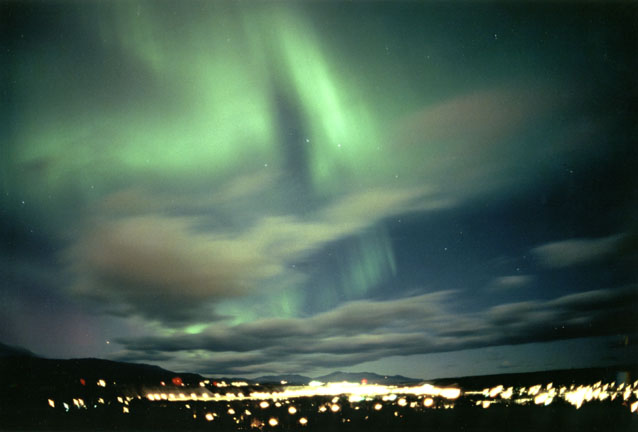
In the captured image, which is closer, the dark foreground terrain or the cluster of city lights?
the dark foreground terrain

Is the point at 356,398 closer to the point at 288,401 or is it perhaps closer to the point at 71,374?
the point at 288,401

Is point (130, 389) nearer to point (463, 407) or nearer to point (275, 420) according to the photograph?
point (275, 420)

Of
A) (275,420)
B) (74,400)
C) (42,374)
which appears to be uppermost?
(42,374)

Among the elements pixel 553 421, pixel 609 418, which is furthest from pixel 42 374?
pixel 609 418

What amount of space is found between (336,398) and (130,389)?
159 feet

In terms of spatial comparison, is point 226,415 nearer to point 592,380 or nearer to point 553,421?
point 553,421

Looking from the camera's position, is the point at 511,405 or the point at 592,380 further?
the point at 592,380

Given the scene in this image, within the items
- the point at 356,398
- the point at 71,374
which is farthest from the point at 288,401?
the point at 71,374

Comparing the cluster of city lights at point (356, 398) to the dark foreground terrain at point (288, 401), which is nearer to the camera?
the dark foreground terrain at point (288, 401)

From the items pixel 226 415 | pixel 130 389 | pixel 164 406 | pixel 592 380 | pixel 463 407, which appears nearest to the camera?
pixel 226 415

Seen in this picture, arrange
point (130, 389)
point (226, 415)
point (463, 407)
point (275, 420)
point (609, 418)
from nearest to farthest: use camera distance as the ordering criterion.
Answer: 1. point (609, 418)
2. point (275, 420)
3. point (226, 415)
4. point (463, 407)
5. point (130, 389)

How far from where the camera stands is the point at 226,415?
290 ft

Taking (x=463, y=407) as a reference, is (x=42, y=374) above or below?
above

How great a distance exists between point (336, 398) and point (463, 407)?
87.1 ft
